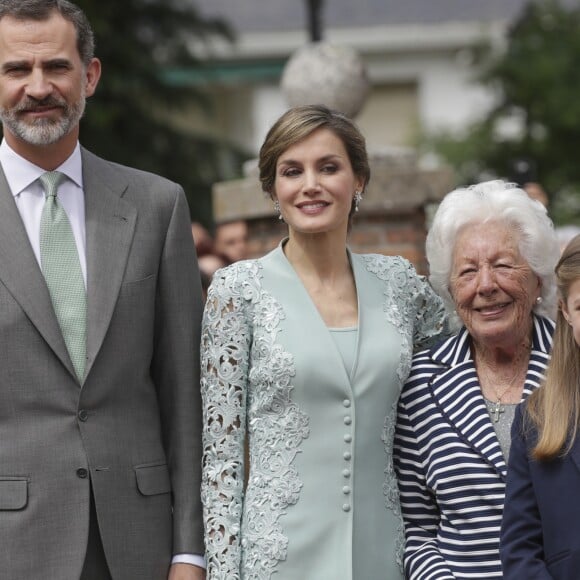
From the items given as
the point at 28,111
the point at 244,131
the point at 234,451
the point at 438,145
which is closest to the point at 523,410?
the point at 234,451

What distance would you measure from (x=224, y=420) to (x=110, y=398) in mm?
332

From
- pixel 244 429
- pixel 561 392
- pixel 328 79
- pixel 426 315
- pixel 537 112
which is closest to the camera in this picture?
pixel 561 392

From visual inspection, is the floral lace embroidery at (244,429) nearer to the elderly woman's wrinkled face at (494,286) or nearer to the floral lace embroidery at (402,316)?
the floral lace embroidery at (402,316)

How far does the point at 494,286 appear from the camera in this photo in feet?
13.5

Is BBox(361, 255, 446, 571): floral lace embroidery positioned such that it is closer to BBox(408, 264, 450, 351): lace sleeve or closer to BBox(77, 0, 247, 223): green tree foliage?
BBox(408, 264, 450, 351): lace sleeve

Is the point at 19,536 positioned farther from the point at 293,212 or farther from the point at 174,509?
the point at 293,212

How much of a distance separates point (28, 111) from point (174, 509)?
1.23 metres

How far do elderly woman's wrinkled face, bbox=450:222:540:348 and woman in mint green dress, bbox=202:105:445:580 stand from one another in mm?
222

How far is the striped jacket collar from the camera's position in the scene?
4012 mm

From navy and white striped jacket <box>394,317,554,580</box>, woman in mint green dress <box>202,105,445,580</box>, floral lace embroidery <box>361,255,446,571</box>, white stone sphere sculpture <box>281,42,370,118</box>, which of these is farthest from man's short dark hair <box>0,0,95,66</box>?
white stone sphere sculpture <box>281,42,370,118</box>

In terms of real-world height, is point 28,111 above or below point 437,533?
above

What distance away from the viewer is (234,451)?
13.3ft

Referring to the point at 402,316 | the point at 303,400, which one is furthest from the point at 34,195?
the point at 402,316

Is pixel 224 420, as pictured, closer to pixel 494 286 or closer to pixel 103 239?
pixel 103 239
